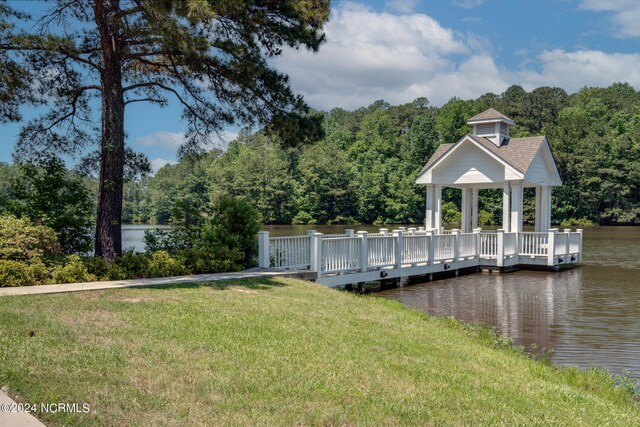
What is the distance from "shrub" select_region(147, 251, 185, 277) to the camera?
11.7 m

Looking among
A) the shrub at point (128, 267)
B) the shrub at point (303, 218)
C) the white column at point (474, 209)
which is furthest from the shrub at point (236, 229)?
the shrub at point (303, 218)

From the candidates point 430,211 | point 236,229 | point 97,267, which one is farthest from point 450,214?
point 97,267

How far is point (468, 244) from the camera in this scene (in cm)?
2109

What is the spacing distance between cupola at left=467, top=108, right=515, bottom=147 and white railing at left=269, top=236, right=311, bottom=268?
13051 mm

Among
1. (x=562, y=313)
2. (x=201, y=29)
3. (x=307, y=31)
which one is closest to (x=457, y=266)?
(x=562, y=313)

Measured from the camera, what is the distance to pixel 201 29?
39.0ft

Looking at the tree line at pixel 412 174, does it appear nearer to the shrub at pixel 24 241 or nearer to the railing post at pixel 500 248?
the railing post at pixel 500 248

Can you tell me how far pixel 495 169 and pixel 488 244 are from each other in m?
3.22

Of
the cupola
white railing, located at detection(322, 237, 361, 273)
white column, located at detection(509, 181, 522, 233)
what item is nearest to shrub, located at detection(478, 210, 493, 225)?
the cupola

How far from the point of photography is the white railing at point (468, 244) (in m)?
20.7

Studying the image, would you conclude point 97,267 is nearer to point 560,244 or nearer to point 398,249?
point 398,249

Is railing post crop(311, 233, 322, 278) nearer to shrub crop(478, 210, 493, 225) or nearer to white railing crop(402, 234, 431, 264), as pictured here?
white railing crop(402, 234, 431, 264)

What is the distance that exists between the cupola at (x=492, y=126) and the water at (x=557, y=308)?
6204mm

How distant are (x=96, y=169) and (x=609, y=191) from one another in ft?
205
